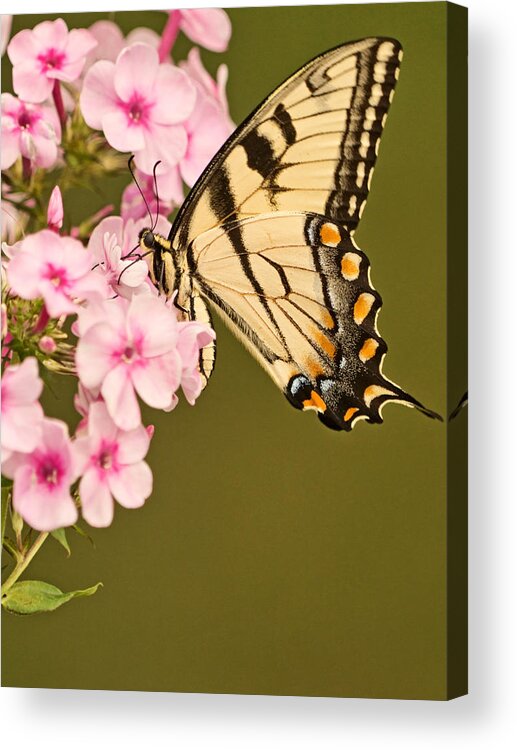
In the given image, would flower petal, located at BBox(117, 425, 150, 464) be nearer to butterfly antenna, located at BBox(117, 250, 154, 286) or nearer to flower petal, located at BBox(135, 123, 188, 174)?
butterfly antenna, located at BBox(117, 250, 154, 286)

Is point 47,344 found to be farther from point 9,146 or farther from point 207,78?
point 207,78

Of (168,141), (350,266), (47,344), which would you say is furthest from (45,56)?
(350,266)

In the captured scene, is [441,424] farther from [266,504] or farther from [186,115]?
[186,115]

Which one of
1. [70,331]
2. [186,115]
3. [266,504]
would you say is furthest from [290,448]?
[186,115]

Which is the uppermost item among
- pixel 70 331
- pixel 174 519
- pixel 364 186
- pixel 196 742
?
pixel 364 186

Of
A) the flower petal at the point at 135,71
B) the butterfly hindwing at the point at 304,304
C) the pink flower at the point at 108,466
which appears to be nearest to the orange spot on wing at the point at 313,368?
the butterfly hindwing at the point at 304,304

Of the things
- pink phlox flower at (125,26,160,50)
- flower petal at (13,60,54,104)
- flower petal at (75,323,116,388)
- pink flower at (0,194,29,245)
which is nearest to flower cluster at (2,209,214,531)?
flower petal at (75,323,116,388)
